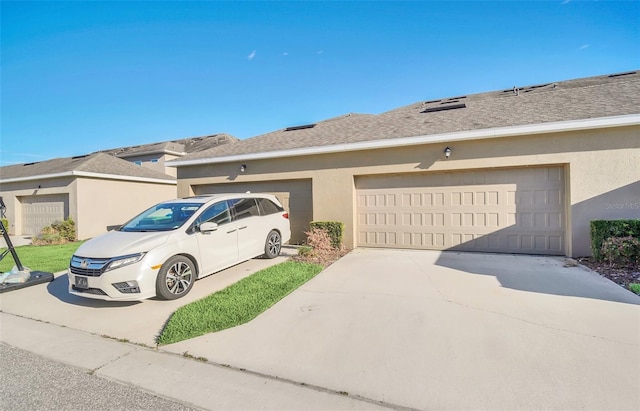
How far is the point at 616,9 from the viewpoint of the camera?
7.82 m

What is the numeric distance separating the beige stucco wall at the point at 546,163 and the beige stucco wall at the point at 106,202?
427 inches

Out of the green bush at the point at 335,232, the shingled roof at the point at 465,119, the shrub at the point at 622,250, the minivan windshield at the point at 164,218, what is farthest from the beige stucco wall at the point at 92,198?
Result: the shrub at the point at 622,250

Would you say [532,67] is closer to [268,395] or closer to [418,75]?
[418,75]

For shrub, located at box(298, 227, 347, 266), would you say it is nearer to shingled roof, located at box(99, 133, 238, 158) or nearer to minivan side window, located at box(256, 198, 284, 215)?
minivan side window, located at box(256, 198, 284, 215)

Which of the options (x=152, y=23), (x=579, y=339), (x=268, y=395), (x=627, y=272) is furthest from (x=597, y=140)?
(x=152, y=23)

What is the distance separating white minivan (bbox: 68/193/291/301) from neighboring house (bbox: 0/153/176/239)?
963cm

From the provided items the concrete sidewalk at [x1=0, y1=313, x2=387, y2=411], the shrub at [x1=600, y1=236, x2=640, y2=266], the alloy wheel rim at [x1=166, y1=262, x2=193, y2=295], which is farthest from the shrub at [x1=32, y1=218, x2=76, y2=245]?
the shrub at [x1=600, y1=236, x2=640, y2=266]

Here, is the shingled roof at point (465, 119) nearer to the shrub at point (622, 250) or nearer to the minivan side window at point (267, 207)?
the minivan side window at point (267, 207)

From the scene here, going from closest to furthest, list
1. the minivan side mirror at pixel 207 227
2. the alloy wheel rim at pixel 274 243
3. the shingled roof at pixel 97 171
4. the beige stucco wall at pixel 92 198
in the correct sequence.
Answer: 1. the minivan side mirror at pixel 207 227
2. the alloy wheel rim at pixel 274 243
3. the beige stucco wall at pixel 92 198
4. the shingled roof at pixel 97 171

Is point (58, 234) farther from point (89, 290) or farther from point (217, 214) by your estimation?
point (217, 214)

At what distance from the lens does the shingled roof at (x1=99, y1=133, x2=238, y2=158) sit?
24.8 meters

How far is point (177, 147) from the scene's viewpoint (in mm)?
25922

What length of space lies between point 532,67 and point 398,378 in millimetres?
13864

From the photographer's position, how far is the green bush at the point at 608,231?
18.2 ft
